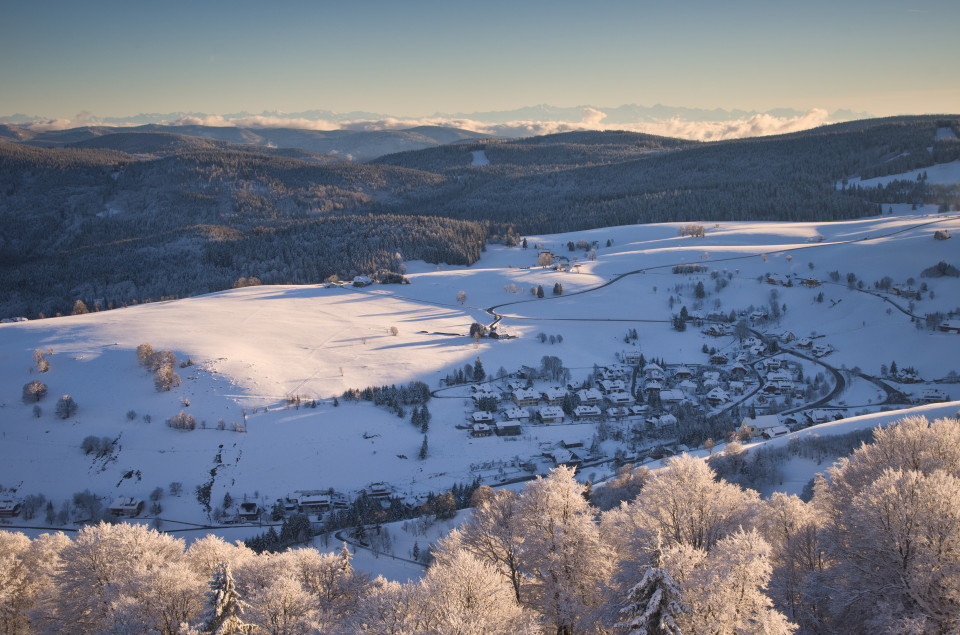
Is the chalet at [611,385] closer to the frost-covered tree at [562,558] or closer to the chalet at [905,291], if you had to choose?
the frost-covered tree at [562,558]

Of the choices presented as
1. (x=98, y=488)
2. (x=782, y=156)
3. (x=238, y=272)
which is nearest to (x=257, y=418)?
(x=98, y=488)

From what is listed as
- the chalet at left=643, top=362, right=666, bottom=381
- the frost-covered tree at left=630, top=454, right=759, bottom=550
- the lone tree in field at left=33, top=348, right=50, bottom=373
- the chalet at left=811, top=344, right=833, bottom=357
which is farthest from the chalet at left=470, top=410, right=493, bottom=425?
the lone tree in field at left=33, top=348, right=50, bottom=373

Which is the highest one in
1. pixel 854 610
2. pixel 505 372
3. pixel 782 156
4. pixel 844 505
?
pixel 782 156

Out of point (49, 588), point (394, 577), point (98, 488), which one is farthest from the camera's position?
point (98, 488)

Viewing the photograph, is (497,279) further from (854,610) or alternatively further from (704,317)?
(854,610)

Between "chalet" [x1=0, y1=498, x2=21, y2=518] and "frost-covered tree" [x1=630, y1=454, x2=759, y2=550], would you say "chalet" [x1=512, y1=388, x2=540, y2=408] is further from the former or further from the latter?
"chalet" [x1=0, y1=498, x2=21, y2=518]
